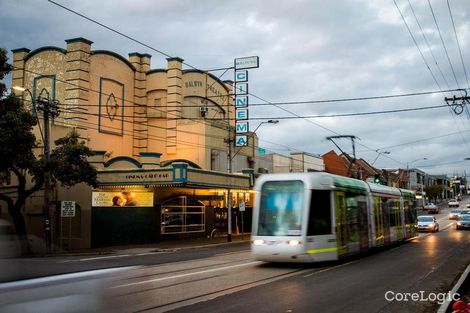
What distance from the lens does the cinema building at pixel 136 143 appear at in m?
30.9

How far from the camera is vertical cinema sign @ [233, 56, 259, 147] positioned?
36875 mm

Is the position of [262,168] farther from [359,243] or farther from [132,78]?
[359,243]

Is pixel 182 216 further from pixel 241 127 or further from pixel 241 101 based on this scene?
pixel 241 101

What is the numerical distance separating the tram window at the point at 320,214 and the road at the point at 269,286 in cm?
118

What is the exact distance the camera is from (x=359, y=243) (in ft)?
61.0

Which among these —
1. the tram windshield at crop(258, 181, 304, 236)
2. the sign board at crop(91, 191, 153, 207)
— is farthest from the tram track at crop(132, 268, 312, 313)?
the sign board at crop(91, 191, 153, 207)

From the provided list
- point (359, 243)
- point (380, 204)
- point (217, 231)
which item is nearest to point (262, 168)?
point (217, 231)

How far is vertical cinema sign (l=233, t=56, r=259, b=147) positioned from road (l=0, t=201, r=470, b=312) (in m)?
20.2

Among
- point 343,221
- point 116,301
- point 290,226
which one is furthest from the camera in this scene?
point 343,221

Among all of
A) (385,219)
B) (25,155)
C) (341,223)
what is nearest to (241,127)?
(385,219)

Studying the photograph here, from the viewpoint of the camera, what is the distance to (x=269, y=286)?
39.0 ft

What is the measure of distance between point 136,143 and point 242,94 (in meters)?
10.0

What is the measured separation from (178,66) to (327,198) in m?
27.1

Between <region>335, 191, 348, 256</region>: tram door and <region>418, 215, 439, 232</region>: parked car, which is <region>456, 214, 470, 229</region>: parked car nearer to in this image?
<region>418, 215, 439, 232</region>: parked car
